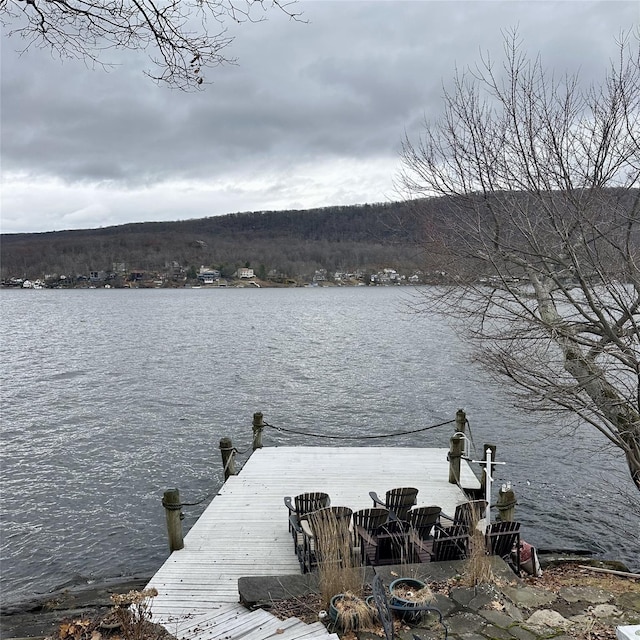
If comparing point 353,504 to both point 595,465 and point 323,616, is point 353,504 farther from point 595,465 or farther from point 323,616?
point 595,465

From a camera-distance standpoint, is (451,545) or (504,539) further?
Result: (504,539)

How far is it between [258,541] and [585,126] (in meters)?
7.51

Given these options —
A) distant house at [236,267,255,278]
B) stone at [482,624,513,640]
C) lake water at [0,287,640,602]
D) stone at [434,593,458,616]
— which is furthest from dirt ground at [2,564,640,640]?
distant house at [236,267,255,278]

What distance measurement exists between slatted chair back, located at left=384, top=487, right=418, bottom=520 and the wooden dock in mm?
1203

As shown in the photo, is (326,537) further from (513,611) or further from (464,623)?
(513,611)

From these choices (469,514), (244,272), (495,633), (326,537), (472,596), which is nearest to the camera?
(495,633)

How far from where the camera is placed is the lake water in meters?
11.8

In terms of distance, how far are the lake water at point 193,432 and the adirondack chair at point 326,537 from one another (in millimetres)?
4075

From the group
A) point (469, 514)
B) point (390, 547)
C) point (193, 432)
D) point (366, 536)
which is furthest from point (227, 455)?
point (193, 432)

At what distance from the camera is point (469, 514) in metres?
7.27

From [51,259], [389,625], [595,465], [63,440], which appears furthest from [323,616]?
[51,259]

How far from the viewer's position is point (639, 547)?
11258mm

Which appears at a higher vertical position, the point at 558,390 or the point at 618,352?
the point at 618,352

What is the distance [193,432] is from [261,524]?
433 inches
